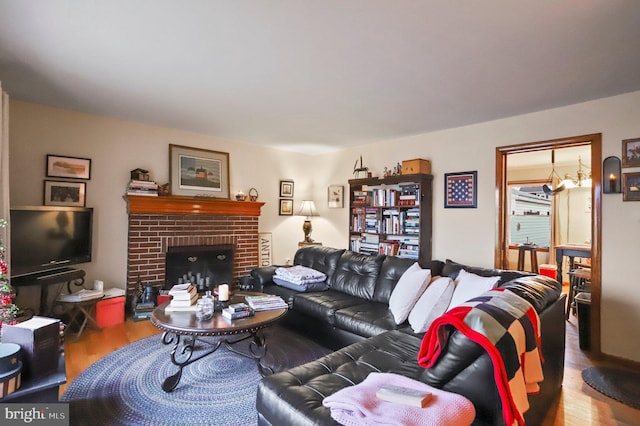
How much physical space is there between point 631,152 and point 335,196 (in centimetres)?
361

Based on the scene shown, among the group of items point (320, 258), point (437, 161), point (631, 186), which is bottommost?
point (320, 258)

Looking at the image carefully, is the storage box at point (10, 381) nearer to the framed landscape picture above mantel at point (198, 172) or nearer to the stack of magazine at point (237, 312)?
the stack of magazine at point (237, 312)

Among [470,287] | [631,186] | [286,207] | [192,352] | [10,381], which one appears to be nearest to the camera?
[10,381]

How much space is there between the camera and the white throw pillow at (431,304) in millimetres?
2330

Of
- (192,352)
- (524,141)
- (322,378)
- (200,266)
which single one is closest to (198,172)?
(200,266)

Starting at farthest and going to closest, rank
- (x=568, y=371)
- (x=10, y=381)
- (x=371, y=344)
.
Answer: (x=568, y=371)
(x=371, y=344)
(x=10, y=381)

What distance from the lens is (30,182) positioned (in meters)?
3.36

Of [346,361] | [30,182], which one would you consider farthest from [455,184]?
[30,182]

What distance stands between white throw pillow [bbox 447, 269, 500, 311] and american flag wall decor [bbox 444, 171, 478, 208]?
1.60m

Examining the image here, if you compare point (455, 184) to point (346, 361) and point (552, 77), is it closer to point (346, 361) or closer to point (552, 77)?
point (552, 77)

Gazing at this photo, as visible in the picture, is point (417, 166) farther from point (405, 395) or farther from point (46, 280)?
point (46, 280)

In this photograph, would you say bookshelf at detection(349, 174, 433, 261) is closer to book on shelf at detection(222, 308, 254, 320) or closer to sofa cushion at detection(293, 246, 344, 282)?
sofa cushion at detection(293, 246, 344, 282)

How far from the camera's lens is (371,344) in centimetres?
208

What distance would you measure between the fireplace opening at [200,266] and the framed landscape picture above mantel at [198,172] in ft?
2.53
